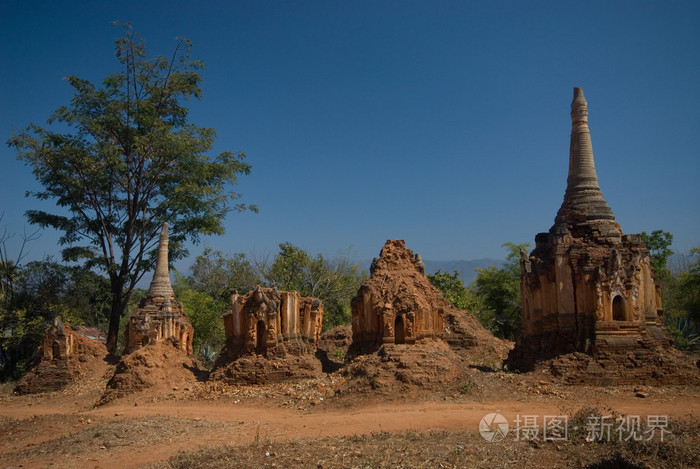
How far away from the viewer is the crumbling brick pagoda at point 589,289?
15.2 metres

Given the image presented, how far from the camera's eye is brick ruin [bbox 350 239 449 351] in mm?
16672

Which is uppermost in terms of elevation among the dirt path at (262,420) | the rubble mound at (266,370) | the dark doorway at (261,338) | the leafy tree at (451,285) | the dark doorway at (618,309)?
the leafy tree at (451,285)

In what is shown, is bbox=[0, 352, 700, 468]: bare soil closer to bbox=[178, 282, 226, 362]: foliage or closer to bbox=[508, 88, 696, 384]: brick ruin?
bbox=[508, 88, 696, 384]: brick ruin

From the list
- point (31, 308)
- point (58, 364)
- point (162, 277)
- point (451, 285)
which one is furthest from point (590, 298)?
point (31, 308)

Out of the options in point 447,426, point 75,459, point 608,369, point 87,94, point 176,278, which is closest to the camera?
point 75,459

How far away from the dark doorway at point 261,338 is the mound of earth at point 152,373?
2506 mm

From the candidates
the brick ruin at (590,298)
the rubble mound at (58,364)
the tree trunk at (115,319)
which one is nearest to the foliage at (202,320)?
the tree trunk at (115,319)

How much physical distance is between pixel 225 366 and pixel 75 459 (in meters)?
8.03

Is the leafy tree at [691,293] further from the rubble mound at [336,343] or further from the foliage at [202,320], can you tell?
the foliage at [202,320]

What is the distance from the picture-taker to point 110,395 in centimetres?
1647

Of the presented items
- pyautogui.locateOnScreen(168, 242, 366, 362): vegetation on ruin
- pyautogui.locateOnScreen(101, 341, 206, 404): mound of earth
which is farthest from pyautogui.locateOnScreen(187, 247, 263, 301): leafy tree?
pyautogui.locateOnScreen(101, 341, 206, 404): mound of earth

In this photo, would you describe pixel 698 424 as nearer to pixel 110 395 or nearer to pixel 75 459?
pixel 75 459

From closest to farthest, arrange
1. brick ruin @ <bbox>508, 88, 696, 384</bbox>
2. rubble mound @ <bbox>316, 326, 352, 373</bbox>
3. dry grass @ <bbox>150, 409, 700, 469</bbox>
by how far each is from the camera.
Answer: dry grass @ <bbox>150, 409, 700, 469</bbox>
brick ruin @ <bbox>508, 88, 696, 384</bbox>
rubble mound @ <bbox>316, 326, 352, 373</bbox>

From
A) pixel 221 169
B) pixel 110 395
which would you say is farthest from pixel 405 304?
pixel 221 169
